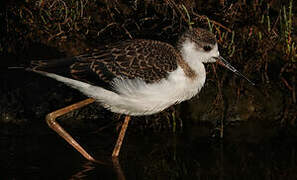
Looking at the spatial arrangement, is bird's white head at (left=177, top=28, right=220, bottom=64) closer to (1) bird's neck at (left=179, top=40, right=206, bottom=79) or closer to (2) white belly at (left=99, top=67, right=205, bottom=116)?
(1) bird's neck at (left=179, top=40, right=206, bottom=79)

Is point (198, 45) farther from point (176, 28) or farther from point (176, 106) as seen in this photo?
point (176, 106)

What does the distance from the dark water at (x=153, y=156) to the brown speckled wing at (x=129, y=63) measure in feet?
3.04

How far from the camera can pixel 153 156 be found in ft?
18.6

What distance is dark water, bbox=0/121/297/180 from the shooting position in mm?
5152

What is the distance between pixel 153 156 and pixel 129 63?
44.9 inches

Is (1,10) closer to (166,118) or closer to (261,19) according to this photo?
(166,118)

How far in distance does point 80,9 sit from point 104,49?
116cm

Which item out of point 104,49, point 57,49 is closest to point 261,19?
point 104,49

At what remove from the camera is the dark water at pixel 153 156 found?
16.9 ft

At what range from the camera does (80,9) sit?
6363mm

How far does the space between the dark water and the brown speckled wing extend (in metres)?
0.93

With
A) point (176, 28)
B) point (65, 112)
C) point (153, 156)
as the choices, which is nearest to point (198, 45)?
point (176, 28)

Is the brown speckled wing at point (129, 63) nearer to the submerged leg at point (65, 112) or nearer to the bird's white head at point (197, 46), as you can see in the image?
the bird's white head at point (197, 46)

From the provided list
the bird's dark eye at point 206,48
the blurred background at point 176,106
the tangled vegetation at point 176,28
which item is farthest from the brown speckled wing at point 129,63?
the tangled vegetation at point 176,28
